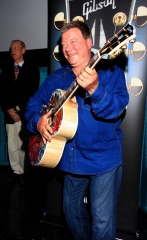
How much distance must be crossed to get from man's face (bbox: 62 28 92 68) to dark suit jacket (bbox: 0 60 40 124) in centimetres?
189

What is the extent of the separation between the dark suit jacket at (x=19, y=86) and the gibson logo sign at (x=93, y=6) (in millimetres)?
1531

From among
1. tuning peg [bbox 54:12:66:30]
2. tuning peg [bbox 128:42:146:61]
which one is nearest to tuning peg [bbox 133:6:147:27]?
tuning peg [bbox 128:42:146:61]

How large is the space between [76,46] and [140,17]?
696 mm

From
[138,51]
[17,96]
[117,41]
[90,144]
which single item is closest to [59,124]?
[90,144]

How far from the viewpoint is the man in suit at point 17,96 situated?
3.69m

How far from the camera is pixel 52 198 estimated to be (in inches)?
103

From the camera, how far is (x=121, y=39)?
1361 millimetres

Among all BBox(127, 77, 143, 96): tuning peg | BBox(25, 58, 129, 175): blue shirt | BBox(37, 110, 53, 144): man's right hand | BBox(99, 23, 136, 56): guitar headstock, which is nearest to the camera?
BBox(99, 23, 136, 56): guitar headstock

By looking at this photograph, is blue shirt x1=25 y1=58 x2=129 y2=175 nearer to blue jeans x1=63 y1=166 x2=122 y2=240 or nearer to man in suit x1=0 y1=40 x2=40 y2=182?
blue jeans x1=63 y1=166 x2=122 y2=240

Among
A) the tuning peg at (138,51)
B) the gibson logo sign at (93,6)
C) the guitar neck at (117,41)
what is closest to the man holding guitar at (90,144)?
the guitar neck at (117,41)

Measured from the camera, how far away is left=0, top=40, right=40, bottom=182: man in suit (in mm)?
3686

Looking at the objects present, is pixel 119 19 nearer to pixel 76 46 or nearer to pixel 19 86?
pixel 76 46

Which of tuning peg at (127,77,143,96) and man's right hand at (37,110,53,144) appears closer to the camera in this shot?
man's right hand at (37,110,53,144)

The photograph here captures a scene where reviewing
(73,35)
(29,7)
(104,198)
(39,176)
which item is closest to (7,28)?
(29,7)
